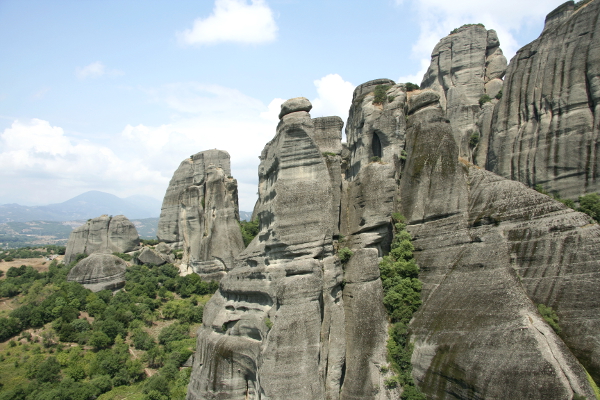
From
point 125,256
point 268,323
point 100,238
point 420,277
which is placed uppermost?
point 420,277

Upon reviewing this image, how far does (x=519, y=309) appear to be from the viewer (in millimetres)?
17141

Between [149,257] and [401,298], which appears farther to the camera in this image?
[149,257]

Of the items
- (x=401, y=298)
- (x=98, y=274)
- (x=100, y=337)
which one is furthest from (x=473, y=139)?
(x=98, y=274)

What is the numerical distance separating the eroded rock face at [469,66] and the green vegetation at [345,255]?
28862 mm

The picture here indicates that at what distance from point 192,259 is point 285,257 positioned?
118 ft

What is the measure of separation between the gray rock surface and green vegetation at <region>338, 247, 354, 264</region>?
40199 mm

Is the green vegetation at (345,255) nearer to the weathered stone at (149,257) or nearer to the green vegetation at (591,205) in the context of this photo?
the green vegetation at (591,205)

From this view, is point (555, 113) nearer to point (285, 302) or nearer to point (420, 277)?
point (420, 277)

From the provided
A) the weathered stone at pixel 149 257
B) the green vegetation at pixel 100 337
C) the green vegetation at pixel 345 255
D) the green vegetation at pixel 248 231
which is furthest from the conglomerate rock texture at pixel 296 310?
the weathered stone at pixel 149 257

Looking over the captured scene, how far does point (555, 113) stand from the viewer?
2697cm

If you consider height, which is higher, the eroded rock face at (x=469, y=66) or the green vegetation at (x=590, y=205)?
the eroded rock face at (x=469, y=66)

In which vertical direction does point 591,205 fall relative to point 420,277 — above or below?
above

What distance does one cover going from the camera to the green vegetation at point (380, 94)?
28098mm

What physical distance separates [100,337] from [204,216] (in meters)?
21.5
